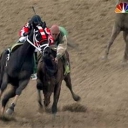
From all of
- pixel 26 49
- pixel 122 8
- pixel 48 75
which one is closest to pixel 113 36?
pixel 122 8

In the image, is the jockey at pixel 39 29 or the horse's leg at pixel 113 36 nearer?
the jockey at pixel 39 29

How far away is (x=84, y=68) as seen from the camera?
1639 centimetres

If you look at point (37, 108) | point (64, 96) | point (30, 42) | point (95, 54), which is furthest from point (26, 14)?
point (30, 42)

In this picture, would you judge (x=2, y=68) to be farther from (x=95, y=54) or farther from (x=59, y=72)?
(x=95, y=54)

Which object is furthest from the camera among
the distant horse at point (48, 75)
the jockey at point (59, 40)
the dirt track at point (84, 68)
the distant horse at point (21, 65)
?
the dirt track at point (84, 68)

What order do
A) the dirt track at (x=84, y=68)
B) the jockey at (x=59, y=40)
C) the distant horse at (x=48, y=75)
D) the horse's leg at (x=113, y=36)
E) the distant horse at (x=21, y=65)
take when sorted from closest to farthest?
the distant horse at (x=48, y=75) < the distant horse at (x=21, y=65) < the jockey at (x=59, y=40) < the dirt track at (x=84, y=68) < the horse's leg at (x=113, y=36)

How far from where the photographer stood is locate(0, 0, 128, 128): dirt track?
40.3 ft

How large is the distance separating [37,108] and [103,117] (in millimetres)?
1398

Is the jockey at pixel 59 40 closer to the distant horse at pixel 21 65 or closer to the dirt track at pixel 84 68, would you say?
the distant horse at pixel 21 65

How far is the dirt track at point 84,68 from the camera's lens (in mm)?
12289

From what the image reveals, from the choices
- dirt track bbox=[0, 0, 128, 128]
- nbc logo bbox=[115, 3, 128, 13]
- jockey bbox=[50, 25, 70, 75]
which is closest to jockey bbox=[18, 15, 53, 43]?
jockey bbox=[50, 25, 70, 75]

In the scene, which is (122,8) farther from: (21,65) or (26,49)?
(21,65)

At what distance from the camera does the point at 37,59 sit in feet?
38.3

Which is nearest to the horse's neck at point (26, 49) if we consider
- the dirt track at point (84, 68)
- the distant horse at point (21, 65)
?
the distant horse at point (21, 65)
